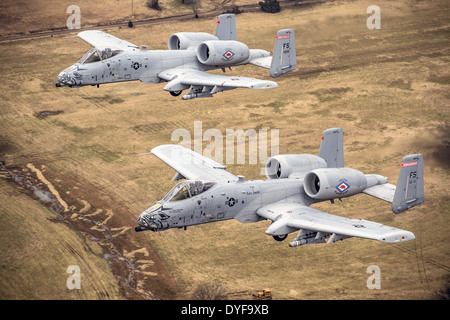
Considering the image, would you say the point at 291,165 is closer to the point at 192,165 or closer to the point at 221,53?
the point at 192,165

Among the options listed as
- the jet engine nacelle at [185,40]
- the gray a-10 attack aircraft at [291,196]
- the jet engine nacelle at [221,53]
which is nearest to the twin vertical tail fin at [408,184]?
the gray a-10 attack aircraft at [291,196]

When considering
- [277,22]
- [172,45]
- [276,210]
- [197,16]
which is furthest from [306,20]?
[276,210]

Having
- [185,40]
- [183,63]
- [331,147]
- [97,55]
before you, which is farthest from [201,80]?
[331,147]

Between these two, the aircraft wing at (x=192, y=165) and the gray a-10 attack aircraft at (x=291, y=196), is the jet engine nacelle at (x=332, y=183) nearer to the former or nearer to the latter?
the gray a-10 attack aircraft at (x=291, y=196)

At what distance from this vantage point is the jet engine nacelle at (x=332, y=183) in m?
48.2

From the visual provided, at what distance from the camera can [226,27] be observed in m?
68.0

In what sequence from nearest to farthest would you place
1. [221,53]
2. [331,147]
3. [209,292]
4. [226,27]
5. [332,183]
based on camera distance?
[209,292] < [332,183] < [331,147] < [221,53] < [226,27]

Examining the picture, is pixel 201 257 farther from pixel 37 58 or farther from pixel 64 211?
pixel 37 58

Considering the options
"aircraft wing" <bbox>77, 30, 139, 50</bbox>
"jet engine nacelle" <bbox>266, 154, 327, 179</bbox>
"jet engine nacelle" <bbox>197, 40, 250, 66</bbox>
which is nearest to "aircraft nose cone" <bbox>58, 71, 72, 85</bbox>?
"aircraft wing" <bbox>77, 30, 139, 50</bbox>

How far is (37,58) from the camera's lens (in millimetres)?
82188

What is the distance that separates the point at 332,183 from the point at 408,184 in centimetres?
447

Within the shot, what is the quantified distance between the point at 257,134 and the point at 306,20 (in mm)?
29291

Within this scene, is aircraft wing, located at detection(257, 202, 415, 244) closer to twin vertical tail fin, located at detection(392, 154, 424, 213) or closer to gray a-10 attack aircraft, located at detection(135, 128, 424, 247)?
gray a-10 attack aircraft, located at detection(135, 128, 424, 247)

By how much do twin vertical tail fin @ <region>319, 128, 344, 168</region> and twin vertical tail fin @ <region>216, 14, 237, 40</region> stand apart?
19.4m
